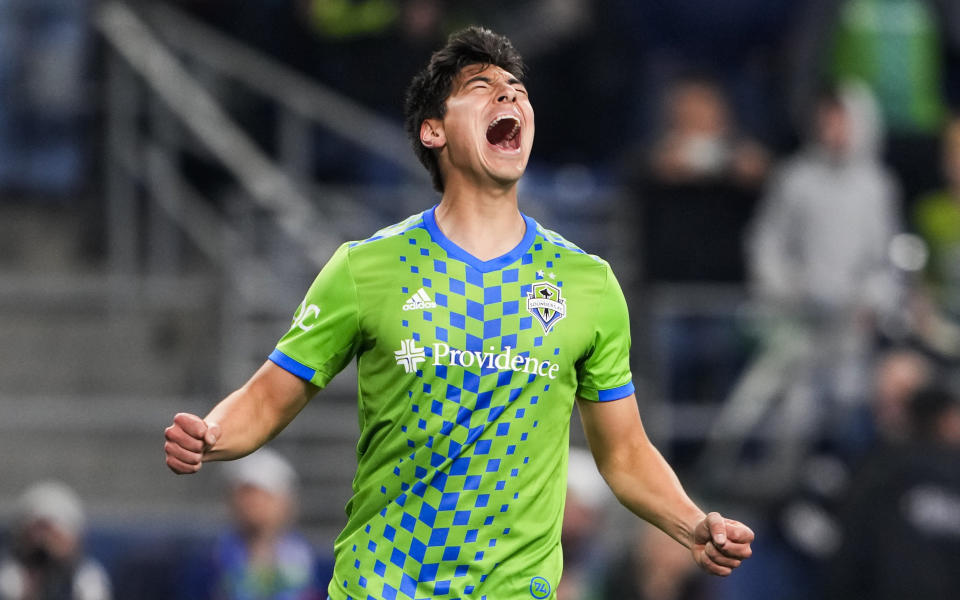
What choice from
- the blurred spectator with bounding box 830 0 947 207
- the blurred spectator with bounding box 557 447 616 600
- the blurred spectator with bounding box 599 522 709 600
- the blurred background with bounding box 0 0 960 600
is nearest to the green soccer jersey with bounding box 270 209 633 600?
the blurred spectator with bounding box 557 447 616 600

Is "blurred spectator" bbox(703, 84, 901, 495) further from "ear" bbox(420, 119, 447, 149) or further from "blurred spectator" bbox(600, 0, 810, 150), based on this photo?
"ear" bbox(420, 119, 447, 149)

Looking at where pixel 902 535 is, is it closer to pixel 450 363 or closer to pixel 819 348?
pixel 819 348

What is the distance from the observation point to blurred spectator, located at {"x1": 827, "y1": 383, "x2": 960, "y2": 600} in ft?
26.8

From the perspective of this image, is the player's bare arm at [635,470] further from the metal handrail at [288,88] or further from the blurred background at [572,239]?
the metal handrail at [288,88]

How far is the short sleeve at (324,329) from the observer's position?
426cm

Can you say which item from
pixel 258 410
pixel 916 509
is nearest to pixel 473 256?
pixel 258 410

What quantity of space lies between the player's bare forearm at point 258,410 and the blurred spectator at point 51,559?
4.21m

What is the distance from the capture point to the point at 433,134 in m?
4.42

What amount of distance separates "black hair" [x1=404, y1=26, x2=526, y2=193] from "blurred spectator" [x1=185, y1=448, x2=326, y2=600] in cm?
429

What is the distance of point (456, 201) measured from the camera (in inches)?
173

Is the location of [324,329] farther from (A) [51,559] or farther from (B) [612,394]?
(A) [51,559]

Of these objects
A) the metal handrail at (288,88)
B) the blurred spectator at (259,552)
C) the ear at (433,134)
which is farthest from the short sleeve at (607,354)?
the metal handrail at (288,88)

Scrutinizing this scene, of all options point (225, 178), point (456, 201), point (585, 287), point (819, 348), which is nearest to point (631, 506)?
point (585, 287)

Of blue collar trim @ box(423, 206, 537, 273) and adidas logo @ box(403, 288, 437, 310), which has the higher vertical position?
blue collar trim @ box(423, 206, 537, 273)
